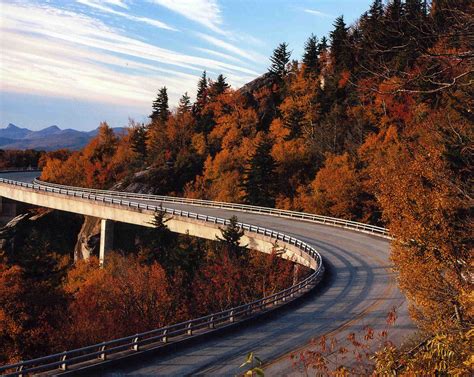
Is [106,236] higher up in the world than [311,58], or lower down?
lower down

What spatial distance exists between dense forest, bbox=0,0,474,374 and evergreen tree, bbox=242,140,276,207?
16 centimetres

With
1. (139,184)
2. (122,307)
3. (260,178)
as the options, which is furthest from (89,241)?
(122,307)

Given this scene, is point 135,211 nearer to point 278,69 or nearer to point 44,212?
point 44,212

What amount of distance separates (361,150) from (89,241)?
4126 cm

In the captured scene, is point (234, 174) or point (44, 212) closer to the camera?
point (234, 174)

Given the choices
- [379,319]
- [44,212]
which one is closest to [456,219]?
[379,319]

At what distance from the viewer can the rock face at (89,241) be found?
65.0 meters

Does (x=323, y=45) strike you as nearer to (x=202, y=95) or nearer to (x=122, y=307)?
(x=202, y=95)

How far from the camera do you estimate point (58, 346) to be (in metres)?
25.3

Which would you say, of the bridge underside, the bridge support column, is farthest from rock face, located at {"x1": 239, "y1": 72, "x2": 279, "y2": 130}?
the bridge underside

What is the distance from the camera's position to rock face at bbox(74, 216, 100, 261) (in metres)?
65.0

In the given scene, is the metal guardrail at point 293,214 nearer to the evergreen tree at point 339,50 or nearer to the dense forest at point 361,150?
the dense forest at point 361,150

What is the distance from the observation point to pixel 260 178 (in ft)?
208

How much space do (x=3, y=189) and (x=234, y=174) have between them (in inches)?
1578
